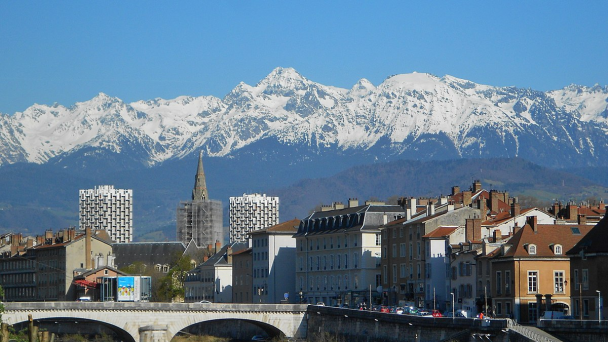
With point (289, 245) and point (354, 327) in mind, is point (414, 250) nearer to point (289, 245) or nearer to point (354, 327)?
point (354, 327)

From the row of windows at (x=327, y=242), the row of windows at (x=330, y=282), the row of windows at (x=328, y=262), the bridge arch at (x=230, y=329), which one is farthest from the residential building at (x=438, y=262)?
the row of windows at (x=328, y=262)

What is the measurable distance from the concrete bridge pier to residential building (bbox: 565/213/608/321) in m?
38.1

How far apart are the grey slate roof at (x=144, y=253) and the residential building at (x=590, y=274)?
380 ft

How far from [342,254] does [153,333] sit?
26.0 metres

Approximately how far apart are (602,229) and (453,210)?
3317cm

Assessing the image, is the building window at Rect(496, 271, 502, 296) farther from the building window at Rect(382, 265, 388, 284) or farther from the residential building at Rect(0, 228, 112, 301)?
the residential building at Rect(0, 228, 112, 301)

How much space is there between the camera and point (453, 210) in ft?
356

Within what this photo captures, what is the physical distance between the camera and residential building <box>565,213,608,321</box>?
7369 centimetres

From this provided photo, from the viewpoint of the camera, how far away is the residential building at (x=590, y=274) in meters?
73.7

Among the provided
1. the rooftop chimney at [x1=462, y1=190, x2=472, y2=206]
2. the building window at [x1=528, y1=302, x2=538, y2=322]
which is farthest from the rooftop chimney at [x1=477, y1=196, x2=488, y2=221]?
the building window at [x1=528, y1=302, x2=538, y2=322]

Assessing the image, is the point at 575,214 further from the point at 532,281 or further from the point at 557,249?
the point at 532,281

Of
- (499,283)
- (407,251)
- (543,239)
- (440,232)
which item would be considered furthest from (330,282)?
(543,239)

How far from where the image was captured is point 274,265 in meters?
137

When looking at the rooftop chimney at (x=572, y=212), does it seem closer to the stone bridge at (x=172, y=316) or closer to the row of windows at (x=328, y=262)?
the row of windows at (x=328, y=262)
